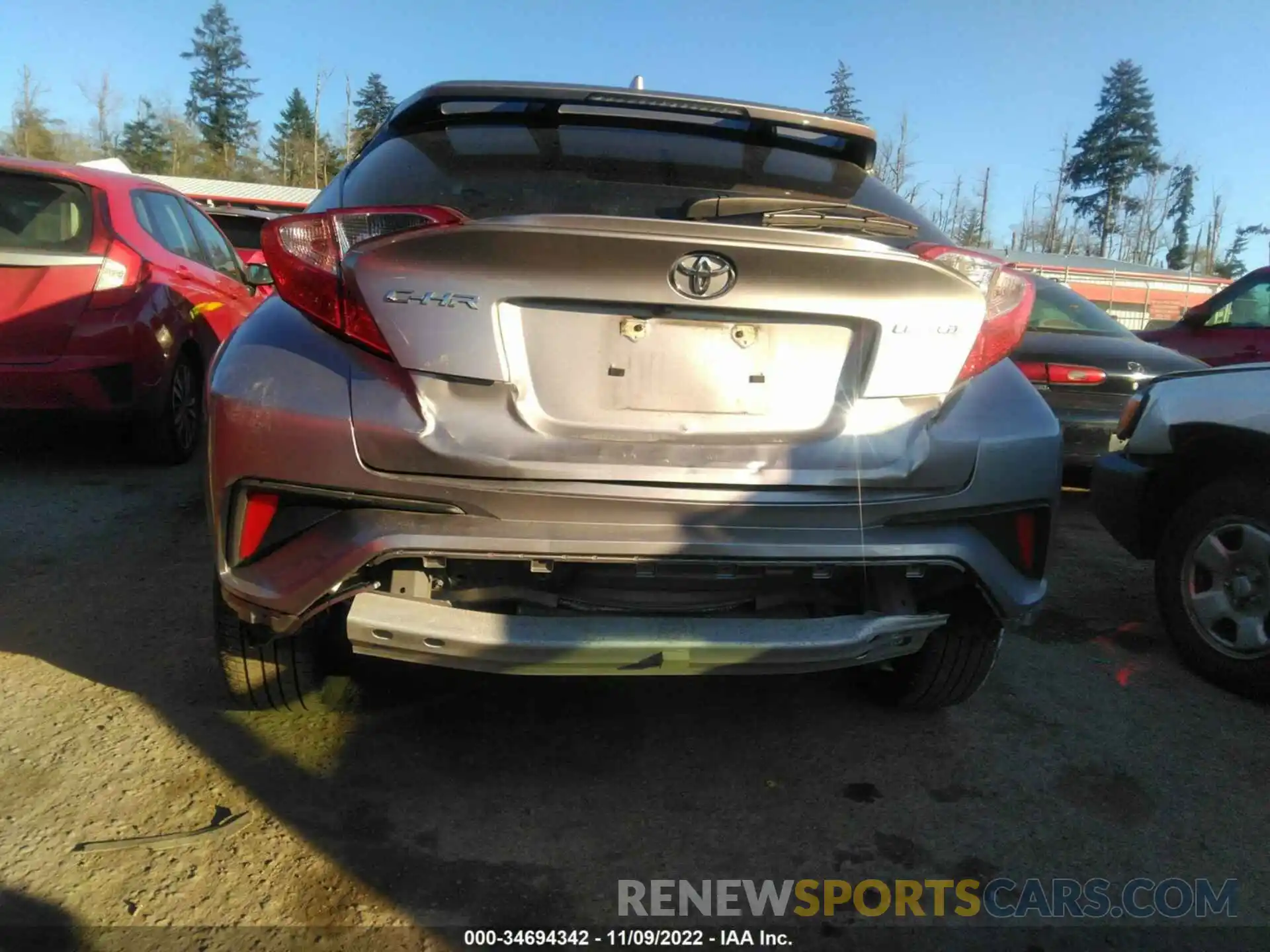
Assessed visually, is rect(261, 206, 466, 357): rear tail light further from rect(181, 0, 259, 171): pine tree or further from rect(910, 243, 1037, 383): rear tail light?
rect(181, 0, 259, 171): pine tree

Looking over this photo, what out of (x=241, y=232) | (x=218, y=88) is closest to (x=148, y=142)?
(x=218, y=88)

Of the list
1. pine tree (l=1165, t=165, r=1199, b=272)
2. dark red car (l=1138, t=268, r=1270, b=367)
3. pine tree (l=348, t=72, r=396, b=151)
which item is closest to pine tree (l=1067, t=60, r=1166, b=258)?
pine tree (l=1165, t=165, r=1199, b=272)

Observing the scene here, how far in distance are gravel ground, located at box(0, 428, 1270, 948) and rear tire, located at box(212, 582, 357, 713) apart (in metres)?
0.15

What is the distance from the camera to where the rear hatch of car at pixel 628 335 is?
7.23ft

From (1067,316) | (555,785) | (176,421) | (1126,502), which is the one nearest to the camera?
(555,785)

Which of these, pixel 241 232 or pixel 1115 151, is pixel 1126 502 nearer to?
pixel 241 232

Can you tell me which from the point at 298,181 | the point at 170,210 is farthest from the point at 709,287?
the point at 298,181

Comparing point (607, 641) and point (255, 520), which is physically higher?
point (255, 520)

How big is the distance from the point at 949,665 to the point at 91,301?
4688 mm

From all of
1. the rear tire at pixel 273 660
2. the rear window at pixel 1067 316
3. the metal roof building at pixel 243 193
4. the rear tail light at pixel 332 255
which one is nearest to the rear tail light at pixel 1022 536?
the rear tail light at pixel 332 255

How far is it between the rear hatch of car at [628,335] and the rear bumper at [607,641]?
330 mm

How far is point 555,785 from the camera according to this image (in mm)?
2682

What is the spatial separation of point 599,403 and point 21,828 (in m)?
1.68

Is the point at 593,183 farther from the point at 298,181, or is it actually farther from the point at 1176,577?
the point at 298,181
